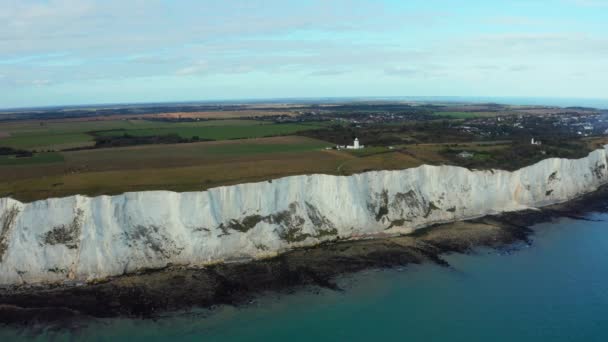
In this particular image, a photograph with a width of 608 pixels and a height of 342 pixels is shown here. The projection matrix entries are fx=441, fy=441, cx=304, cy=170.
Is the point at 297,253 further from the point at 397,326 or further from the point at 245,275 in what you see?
the point at 397,326

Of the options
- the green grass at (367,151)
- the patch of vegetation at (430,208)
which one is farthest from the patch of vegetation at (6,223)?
the patch of vegetation at (430,208)

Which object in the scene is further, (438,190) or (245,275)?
(438,190)

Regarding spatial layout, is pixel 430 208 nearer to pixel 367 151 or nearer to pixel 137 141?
pixel 367 151

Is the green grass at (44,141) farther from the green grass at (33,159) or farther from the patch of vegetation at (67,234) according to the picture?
the patch of vegetation at (67,234)

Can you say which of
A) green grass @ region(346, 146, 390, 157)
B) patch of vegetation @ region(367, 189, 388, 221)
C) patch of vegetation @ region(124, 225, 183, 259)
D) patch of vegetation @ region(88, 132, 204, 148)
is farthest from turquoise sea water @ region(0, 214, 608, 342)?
patch of vegetation @ region(88, 132, 204, 148)

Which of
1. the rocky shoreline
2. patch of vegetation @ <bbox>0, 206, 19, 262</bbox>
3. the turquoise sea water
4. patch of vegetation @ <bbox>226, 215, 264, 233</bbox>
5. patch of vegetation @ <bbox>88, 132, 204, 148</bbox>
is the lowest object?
the turquoise sea water

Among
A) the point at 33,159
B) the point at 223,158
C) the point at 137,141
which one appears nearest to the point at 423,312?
the point at 223,158

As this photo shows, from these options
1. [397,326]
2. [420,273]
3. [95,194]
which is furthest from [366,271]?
[95,194]

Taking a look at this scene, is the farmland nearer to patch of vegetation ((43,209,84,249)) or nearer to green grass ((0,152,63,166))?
green grass ((0,152,63,166))
